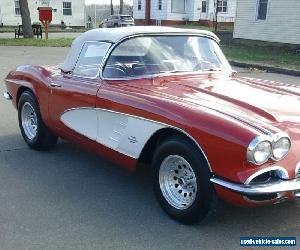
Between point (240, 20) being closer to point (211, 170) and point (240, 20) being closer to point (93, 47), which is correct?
point (93, 47)

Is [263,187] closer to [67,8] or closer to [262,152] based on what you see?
[262,152]

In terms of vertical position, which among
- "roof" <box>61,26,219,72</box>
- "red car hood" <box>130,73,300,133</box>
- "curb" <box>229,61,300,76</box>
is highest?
"roof" <box>61,26,219,72</box>

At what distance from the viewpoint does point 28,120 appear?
19.7 ft

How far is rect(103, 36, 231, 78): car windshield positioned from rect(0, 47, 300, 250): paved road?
3.99 feet

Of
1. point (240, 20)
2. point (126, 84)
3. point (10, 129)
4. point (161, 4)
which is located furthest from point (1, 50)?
point (161, 4)

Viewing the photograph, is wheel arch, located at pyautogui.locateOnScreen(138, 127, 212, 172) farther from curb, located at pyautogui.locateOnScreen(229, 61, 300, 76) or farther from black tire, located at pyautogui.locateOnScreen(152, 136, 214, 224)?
curb, located at pyautogui.locateOnScreen(229, 61, 300, 76)

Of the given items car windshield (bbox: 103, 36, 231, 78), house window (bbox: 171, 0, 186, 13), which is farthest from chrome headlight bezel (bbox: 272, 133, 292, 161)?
house window (bbox: 171, 0, 186, 13)

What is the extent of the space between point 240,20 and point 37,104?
20.2 metres

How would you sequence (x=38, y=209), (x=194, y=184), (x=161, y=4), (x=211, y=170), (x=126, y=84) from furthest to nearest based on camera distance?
(x=161, y=4) < (x=126, y=84) < (x=38, y=209) < (x=194, y=184) < (x=211, y=170)

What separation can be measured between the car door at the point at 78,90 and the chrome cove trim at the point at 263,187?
5.80ft

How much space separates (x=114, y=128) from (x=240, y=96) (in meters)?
1.25

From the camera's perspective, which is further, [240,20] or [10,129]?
[240,20]

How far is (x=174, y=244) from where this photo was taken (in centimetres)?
350

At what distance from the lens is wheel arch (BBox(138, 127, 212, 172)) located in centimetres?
357
